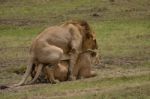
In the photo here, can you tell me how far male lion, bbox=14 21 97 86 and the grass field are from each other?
20.8 inches

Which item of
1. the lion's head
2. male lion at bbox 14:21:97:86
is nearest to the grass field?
male lion at bbox 14:21:97:86

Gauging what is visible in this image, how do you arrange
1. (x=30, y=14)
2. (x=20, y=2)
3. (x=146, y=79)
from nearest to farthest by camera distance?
1. (x=146, y=79)
2. (x=30, y=14)
3. (x=20, y=2)

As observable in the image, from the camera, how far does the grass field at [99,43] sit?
1140cm

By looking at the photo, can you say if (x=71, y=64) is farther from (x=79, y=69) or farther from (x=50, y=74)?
(x=50, y=74)

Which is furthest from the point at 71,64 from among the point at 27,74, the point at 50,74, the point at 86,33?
the point at 27,74

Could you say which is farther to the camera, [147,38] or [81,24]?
[147,38]

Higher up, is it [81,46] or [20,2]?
[81,46]

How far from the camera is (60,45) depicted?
13.1 meters

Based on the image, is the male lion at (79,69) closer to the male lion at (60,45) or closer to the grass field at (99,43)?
the male lion at (60,45)

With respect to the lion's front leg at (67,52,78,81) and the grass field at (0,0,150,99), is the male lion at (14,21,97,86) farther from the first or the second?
the grass field at (0,0,150,99)

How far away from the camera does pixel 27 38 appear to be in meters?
20.6

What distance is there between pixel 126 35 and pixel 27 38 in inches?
122

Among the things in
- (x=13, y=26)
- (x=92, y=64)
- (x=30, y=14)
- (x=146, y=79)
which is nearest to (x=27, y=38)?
(x=13, y=26)

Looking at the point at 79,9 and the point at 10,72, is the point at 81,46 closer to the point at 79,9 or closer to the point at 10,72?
the point at 10,72
